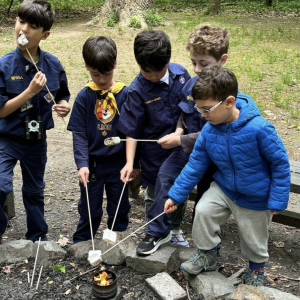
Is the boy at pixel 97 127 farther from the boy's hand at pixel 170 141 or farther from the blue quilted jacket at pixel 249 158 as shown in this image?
the blue quilted jacket at pixel 249 158

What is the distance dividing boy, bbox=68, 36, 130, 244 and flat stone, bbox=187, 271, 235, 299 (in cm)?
94

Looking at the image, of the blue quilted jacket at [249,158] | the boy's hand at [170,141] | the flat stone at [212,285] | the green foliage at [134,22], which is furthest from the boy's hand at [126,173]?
the green foliage at [134,22]

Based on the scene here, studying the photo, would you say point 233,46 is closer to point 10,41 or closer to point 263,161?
point 10,41

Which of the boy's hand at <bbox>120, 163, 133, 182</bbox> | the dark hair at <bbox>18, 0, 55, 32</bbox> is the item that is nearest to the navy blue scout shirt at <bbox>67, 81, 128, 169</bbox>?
the boy's hand at <bbox>120, 163, 133, 182</bbox>

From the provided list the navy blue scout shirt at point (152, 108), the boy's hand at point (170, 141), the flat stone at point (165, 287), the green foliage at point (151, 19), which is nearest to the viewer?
the flat stone at point (165, 287)

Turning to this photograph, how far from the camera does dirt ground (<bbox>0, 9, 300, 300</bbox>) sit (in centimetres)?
302

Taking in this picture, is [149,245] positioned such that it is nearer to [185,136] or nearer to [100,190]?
[100,190]

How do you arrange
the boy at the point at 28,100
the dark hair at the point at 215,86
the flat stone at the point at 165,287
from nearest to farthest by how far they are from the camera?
Answer: the dark hair at the point at 215,86, the flat stone at the point at 165,287, the boy at the point at 28,100

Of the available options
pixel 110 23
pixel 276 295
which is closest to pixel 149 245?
pixel 276 295

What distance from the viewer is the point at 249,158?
2729 mm

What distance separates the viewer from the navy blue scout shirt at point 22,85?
129 inches

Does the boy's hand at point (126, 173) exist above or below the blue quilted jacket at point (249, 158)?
below

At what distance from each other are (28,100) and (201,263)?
169 centimetres

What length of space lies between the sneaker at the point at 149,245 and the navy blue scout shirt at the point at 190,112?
0.80 meters
